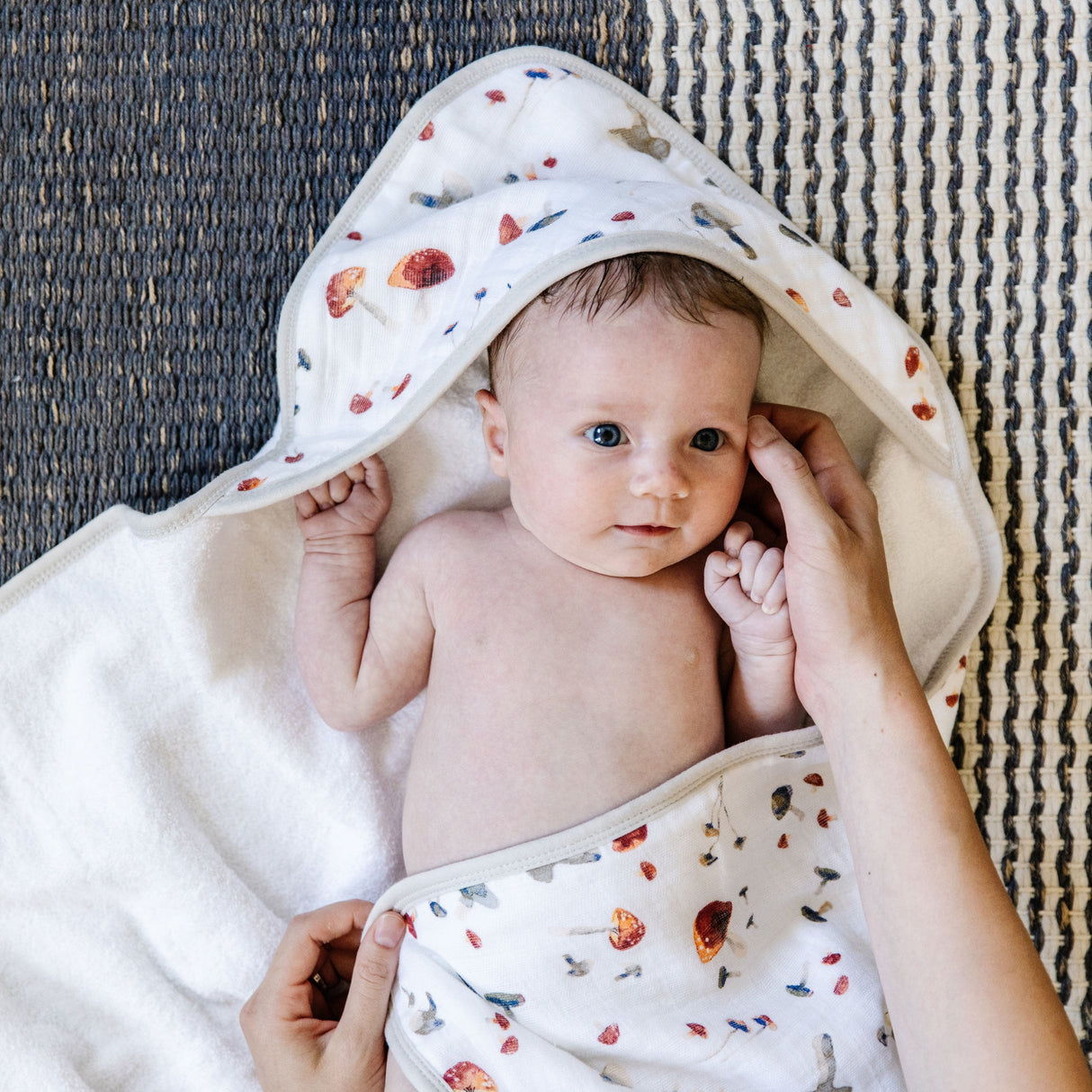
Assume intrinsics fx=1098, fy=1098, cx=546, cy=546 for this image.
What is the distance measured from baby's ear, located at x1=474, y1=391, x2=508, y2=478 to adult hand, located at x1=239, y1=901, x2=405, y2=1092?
21.6 inches

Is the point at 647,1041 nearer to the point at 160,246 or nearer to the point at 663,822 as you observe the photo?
the point at 663,822

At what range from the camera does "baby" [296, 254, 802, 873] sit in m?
1.19

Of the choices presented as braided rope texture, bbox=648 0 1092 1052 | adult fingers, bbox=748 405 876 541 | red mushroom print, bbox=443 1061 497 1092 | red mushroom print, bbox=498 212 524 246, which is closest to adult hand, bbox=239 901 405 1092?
red mushroom print, bbox=443 1061 497 1092

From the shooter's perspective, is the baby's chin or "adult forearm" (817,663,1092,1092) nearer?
→ "adult forearm" (817,663,1092,1092)

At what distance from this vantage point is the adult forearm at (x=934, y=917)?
106 centimetres

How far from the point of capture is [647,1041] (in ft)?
4.10

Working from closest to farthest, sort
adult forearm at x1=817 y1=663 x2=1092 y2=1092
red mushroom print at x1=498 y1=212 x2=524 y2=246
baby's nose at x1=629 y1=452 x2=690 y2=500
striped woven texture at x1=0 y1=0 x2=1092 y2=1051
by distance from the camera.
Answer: adult forearm at x1=817 y1=663 x2=1092 y2=1092 → baby's nose at x1=629 y1=452 x2=690 y2=500 → red mushroom print at x1=498 y1=212 x2=524 y2=246 → striped woven texture at x1=0 y1=0 x2=1092 y2=1051

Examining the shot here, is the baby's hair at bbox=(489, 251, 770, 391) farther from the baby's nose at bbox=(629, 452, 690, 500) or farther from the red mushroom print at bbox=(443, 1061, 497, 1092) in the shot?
the red mushroom print at bbox=(443, 1061, 497, 1092)

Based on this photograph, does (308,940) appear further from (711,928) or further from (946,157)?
(946,157)

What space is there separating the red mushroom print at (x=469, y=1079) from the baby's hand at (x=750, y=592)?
566 mm

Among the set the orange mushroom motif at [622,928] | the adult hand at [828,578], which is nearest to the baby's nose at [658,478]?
the adult hand at [828,578]

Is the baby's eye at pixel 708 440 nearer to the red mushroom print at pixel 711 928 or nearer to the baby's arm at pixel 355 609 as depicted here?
the baby's arm at pixel 355 609

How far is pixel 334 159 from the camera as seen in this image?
139cm

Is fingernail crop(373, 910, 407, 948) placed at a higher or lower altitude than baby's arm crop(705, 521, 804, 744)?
lower
